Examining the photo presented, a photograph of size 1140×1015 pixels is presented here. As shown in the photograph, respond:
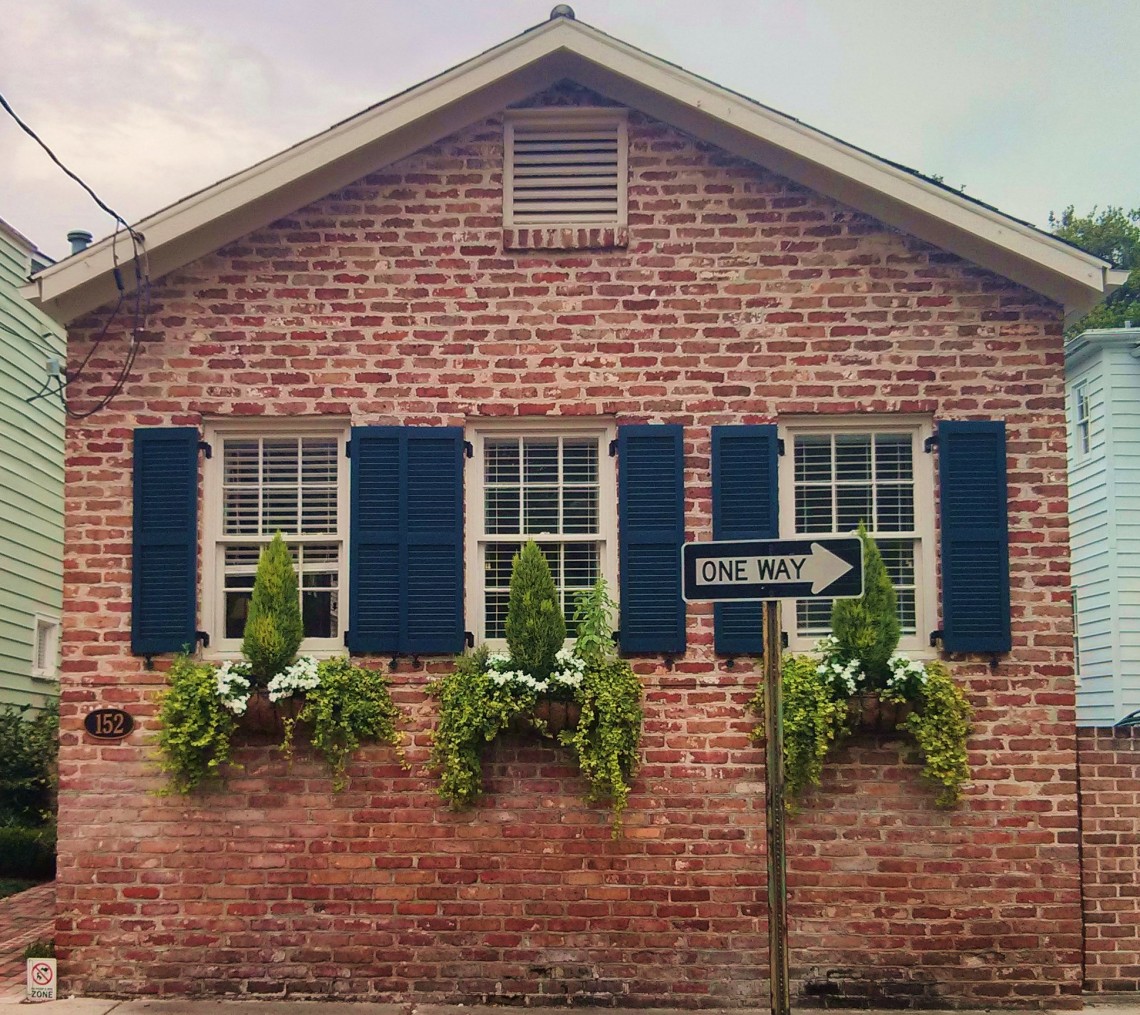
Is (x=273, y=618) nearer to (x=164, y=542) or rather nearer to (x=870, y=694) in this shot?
(x=164, y=542)

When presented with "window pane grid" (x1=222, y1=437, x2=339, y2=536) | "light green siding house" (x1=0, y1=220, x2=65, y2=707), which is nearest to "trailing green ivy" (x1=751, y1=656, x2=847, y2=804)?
"window pane grid" (x1=222, y1=437, x2=339, y2=536)

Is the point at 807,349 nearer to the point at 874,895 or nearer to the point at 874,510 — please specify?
the point at 874,510

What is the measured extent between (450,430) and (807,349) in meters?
2.43

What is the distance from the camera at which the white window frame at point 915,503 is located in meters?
9.26

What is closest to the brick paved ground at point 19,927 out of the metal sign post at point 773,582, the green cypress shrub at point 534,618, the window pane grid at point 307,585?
the window pane grid at point 307,585

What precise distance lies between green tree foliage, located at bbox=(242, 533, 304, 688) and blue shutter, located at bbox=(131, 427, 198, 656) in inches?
19.0

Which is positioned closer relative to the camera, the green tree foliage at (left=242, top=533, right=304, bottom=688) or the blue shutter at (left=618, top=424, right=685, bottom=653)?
the green tree foliage at (left=242, top=533, right=304, bottom=688)

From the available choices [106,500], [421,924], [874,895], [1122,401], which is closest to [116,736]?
[106,500]

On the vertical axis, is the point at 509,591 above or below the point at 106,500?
below

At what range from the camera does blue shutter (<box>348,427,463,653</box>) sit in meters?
9.12

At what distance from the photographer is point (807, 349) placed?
9336 mm

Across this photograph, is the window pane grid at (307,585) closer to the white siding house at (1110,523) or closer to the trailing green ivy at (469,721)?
the trailing green ivy at (469,721)

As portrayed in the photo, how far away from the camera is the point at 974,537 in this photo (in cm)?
913

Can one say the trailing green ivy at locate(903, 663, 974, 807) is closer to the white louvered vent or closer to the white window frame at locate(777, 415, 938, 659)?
the white window frame at locate(777, 415, 938, 659)
